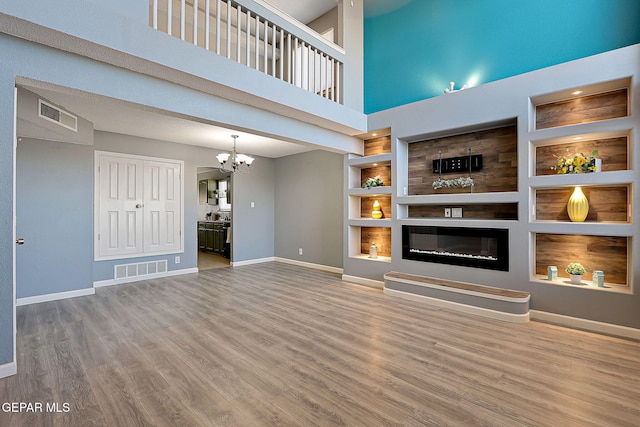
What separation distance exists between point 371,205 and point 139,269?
4.49 m

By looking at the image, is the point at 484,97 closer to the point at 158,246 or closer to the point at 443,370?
the point at 443,370

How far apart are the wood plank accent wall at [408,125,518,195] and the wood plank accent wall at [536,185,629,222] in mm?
359

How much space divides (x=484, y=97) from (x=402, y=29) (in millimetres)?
2280

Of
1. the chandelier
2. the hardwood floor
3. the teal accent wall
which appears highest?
the teal accent wall

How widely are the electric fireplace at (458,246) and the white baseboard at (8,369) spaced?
4.37 m

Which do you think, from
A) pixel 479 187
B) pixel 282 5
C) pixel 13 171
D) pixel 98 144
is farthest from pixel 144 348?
pixel 282 5

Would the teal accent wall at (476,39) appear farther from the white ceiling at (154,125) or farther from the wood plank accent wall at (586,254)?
the white ceiling at (154,125)

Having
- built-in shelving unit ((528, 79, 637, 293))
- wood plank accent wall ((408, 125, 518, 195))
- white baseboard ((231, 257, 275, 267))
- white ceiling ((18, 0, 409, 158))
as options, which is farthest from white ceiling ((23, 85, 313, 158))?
built-in shelving unit ((528, 79, 637, 293))

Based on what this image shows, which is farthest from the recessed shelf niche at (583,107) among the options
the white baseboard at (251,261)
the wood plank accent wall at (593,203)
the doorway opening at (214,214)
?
the doorway opening at (214,214)

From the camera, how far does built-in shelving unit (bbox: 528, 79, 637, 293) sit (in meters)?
2.98

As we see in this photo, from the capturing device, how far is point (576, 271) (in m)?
3.14

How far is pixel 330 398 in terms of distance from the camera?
1.92 m

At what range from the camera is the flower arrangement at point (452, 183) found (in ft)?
13.2

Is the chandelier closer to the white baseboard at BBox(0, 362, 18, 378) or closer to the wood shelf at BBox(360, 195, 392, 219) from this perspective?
the wood shelf at BBox(360, 195, 392, 219)
